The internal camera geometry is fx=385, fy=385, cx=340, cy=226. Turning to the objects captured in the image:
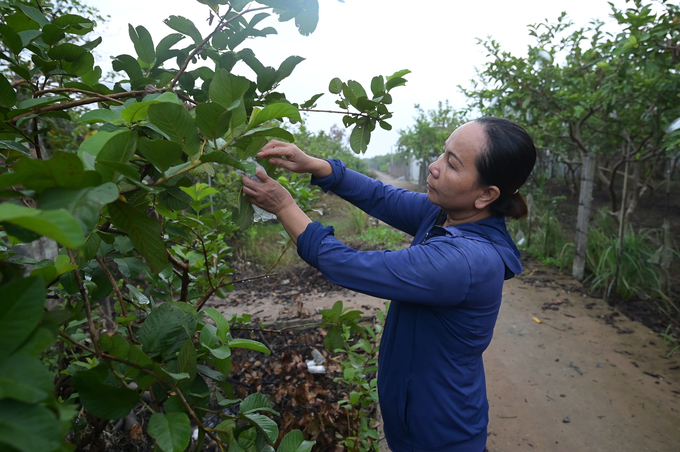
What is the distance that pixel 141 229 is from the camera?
649 mm

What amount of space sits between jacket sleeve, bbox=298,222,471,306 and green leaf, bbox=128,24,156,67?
2.19 ft

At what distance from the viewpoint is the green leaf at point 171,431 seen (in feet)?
1.95

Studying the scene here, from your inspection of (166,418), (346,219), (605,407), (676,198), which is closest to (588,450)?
(605,407)

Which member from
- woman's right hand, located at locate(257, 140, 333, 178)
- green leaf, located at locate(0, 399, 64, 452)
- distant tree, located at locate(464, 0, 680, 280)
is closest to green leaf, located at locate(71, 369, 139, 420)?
green leaf, located at locate(0, 399, 64, 452)

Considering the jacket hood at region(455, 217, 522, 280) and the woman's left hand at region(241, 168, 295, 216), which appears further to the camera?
the jacket hood at region(455, 217, 522, 280)

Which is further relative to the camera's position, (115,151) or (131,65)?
(131,65)

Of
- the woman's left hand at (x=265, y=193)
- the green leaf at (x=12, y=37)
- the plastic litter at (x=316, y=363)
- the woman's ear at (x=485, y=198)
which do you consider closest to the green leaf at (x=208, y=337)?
the woman's left hand at (x=265, y=193)

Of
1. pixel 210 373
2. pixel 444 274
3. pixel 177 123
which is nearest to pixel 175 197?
pixel 177 123

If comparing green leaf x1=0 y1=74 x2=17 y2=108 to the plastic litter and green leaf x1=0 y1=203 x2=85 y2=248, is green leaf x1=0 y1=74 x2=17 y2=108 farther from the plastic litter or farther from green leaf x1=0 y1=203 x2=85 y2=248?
the plastic litter

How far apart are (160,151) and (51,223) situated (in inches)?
11.6

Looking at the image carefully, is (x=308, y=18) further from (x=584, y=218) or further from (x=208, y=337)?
(x=584, y=218)

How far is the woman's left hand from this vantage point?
3.48ft

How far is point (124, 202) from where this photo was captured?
0.59 metres

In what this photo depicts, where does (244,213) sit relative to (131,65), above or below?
below
